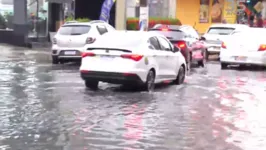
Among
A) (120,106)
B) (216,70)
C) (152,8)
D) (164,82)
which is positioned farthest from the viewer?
(152,8)

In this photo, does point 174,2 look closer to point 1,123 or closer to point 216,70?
point 216,70

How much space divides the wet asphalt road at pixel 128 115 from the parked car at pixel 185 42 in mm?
3374

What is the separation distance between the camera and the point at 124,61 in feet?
45.5

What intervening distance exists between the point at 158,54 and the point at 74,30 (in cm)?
758

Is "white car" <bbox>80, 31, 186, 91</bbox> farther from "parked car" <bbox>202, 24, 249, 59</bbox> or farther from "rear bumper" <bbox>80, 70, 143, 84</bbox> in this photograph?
"parked car" <bbox>202, 24, 249, 59</bbox>

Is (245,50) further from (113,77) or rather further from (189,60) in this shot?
(113,77)

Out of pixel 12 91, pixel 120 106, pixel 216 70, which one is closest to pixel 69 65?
pixel 216 70

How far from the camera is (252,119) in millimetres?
10984

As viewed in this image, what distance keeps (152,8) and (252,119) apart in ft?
101

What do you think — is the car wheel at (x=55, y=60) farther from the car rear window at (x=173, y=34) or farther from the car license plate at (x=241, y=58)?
the car license plate at (x=241, y=58)

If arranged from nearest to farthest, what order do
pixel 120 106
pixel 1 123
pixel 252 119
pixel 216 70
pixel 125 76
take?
pixel 1 123, pixel 252 119, pixel 120 106, pixel 125 76, pixel 216 70

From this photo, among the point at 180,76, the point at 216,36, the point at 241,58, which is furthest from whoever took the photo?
Result: the point at 216,36

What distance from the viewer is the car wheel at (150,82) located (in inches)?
566

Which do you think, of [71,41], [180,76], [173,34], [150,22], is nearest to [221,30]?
[173,34]
